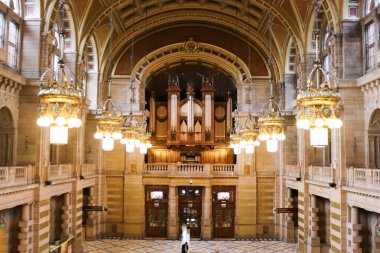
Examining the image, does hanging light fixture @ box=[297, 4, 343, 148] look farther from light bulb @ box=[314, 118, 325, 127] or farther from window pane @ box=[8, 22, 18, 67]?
window pane @ box=[8, 22, 18, 67]

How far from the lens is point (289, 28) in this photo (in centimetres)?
2317

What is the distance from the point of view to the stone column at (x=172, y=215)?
28.6 metres

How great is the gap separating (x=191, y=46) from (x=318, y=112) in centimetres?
2076

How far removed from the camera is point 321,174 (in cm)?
2008

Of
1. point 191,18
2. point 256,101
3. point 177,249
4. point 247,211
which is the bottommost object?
point 177,249

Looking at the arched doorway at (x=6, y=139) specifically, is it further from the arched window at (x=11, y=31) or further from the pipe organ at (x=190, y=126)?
the pipe organ at (x=190, y=126)

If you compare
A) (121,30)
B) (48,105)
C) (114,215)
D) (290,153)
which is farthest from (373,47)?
(114,215)

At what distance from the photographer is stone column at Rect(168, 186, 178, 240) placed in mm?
28625

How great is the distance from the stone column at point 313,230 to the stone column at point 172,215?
384 inches

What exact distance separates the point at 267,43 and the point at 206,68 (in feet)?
19.7

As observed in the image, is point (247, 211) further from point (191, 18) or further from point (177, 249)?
point (191, 18)

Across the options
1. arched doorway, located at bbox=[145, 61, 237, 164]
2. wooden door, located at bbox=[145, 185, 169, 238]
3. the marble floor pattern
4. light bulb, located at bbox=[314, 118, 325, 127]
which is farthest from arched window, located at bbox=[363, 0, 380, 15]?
wooden door, located at bbox=[145, 185, 169, 238]

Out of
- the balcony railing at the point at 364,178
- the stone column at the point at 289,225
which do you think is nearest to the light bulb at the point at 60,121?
the balcony railing at the point at 364,178

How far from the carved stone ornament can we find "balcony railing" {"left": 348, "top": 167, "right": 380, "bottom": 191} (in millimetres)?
15658
